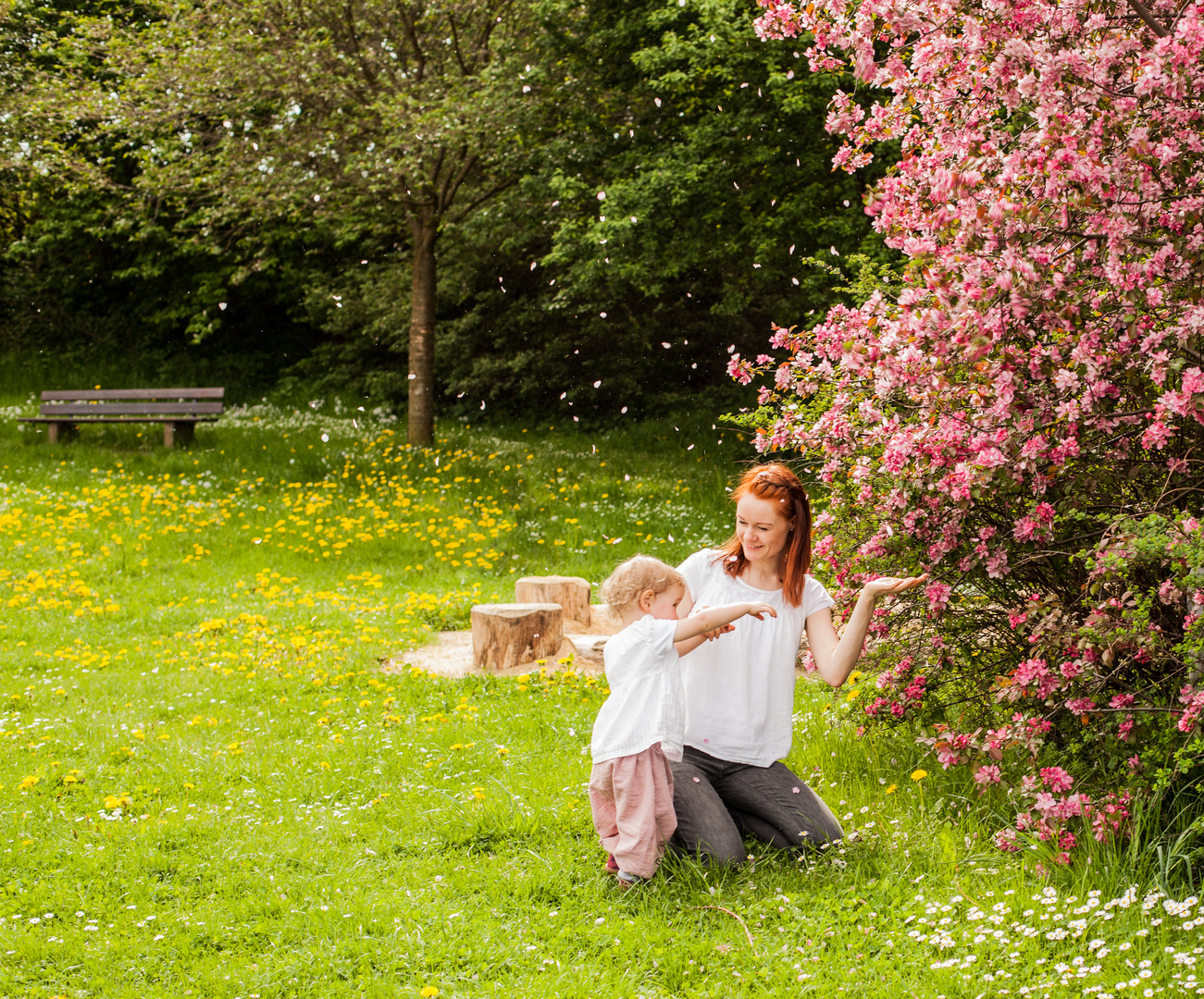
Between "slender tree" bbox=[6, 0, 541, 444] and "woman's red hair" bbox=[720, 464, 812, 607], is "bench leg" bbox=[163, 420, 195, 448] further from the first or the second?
"woman's red hair" bbox=[720, 464, 812, 607]

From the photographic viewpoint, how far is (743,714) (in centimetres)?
408

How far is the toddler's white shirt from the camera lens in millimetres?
3764

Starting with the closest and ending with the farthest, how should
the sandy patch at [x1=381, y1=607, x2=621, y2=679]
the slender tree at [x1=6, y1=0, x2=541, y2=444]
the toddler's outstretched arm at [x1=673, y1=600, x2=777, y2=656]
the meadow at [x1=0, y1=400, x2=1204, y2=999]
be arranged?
the meadow at [x1=0, y1=400, x2=1204, y2=999] < the toddler's outstretched arm at [x1=673, y1=600, x2=777, y2=656] < the sandy patch at [x1=381, y1=607, x2=621, y2=679] < the slender tree at [x1=6, y1=0, x2=541, y2=444]

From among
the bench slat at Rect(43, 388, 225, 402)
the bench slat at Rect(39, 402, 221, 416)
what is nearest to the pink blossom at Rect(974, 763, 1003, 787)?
the bench slat at Rect(39, 402, 221, 416)

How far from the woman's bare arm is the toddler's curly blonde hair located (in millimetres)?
621

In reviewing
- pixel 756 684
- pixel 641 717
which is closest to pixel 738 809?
pixel 756 684

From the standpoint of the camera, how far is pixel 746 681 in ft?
13.3

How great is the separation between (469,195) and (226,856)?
38.2 ft

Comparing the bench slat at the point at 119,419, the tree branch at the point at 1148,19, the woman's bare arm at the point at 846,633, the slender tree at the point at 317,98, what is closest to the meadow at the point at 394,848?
the woman's bare arm at the point at 846,633

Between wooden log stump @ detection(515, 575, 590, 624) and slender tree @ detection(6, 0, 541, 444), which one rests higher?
slender tree @ detection(6, 0, 541, 444)

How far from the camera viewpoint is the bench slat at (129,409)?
1408 centimetres

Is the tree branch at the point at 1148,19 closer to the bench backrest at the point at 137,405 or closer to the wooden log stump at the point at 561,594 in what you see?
the wooden log stump at the point at 561,594

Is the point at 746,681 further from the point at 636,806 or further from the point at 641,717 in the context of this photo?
the point at 636,806

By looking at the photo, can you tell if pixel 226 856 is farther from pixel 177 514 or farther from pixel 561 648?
pixel 177 514
